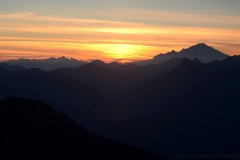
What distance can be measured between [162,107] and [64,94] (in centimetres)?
2964

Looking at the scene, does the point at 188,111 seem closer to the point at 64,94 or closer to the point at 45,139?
the point at 64,94

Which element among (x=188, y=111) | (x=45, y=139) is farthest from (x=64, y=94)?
(x=45, y=139)

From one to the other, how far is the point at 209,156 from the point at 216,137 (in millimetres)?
15273

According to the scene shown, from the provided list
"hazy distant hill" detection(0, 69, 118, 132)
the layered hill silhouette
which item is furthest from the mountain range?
the layered hill silhouette

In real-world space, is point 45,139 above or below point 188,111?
below

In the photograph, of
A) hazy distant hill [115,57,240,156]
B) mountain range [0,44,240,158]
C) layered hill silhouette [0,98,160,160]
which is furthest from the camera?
mountain range [0,44,240,158]

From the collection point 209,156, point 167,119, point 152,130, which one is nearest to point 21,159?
point 209,156

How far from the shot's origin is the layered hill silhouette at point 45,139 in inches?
1698

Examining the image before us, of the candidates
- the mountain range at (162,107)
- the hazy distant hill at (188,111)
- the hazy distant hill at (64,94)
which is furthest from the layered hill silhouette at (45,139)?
the hazy distant hill at (64,94)

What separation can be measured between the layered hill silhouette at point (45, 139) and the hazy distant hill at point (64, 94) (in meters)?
57.6

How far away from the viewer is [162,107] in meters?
128

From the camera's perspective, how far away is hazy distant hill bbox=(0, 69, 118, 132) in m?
121

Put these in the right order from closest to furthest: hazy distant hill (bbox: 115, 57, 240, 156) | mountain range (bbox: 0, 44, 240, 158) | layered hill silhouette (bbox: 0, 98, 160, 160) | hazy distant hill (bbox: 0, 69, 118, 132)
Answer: layered hill silhouette (bbox: 0, 98, 160, 160) → hazy distant hill (bbox: 115, 57, 240, 156) → mountain range (bbox: 0, 44, 240, 158) → hazy distant hill (bbox: 0, 69, 118, 132)

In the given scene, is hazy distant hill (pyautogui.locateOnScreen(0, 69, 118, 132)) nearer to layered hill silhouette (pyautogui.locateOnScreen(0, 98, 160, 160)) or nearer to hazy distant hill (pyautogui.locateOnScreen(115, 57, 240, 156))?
hazy distant hill (pyautogui.locateOnScreen(115, 57, 240, 156))
